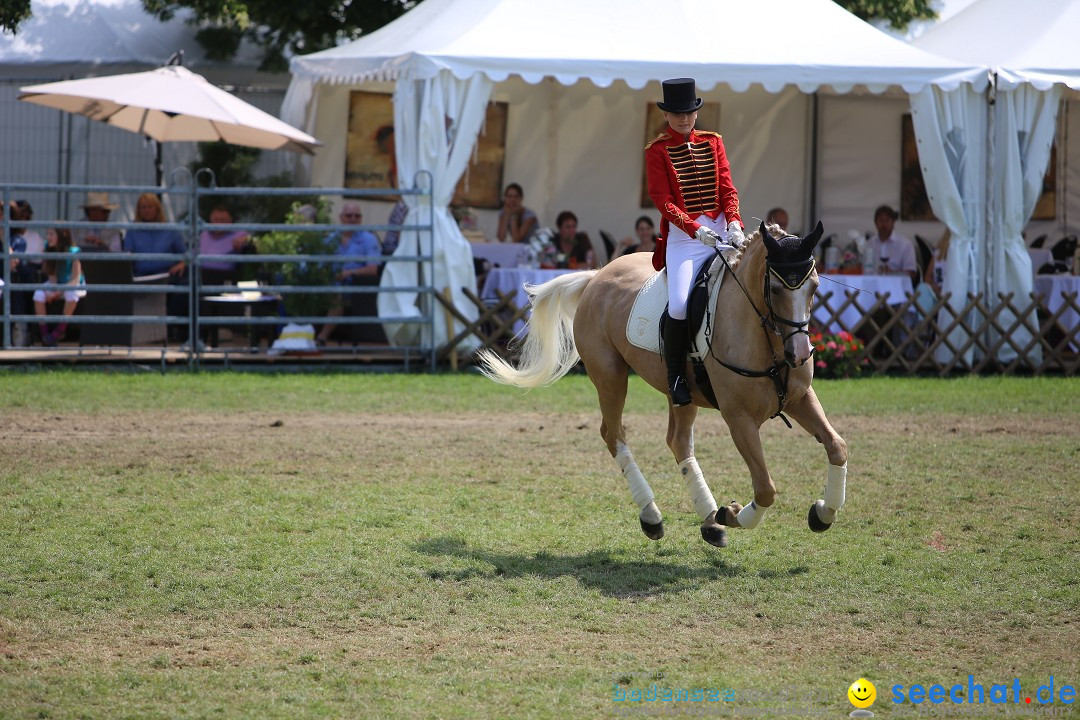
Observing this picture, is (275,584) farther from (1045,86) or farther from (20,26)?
(20,26)

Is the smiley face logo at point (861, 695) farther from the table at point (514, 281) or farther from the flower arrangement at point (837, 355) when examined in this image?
the table at point (514, 281)

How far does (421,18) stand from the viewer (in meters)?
16.1

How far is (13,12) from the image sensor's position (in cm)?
1894

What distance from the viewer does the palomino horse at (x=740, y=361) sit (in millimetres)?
6168

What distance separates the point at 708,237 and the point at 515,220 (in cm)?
1039

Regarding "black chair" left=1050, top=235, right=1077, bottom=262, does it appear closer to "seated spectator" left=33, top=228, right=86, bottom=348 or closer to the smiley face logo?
"seated spectator" left=33, top=228, right=86, bottom=348

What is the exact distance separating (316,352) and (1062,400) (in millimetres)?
7955

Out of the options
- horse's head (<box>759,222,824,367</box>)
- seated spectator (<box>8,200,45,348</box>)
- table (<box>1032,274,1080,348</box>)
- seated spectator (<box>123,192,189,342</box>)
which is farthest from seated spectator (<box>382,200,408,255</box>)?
horse's head (<box>759,222,824,367</box>)

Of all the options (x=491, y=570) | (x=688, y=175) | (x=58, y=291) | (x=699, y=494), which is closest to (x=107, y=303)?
(x=58, y=291)

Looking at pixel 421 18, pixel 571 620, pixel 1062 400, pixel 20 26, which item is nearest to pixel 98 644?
pixel 571 620

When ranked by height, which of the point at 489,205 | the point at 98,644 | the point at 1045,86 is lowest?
the point at 98,644

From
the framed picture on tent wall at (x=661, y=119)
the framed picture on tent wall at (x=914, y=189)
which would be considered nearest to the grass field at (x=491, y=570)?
the framed picture on tent wall at (x=661, y=119)

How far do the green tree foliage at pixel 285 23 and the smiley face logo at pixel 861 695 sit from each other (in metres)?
18.1

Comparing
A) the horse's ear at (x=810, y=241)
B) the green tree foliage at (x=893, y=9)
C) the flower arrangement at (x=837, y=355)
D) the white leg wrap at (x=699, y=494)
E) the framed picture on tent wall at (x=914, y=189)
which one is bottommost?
the white leg wrap at (x=699, y=494)
